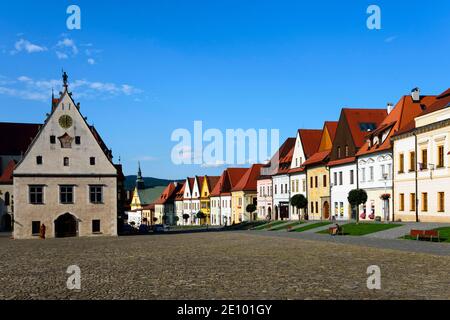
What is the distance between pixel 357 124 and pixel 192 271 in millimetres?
47996

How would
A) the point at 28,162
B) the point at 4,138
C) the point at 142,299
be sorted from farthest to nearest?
the point at 4,138
the point at 28,162
the point at 142,299

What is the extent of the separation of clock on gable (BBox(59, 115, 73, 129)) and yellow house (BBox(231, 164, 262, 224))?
145 feet

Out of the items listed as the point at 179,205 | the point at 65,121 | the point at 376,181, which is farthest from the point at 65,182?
the point at 179,205

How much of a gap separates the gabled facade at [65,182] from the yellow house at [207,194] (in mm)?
59252

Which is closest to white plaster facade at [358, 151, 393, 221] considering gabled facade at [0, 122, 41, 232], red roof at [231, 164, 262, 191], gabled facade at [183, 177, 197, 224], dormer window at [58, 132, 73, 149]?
dormer window at [58, 132, 73, 149]

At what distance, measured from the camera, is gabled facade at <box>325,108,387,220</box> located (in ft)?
206

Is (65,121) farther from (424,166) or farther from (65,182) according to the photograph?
(424,166)

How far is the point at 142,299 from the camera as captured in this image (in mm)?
13641

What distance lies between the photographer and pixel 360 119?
65.6 meters

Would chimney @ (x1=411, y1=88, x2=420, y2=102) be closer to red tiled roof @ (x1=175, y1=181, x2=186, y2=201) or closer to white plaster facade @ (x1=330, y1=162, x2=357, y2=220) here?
white plaster facade @ (x1=330, y1=162, x2=357, y2=220)

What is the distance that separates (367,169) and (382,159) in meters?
3.60

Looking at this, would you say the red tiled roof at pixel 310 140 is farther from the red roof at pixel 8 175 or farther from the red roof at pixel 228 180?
the red roof at pixel 8 175
